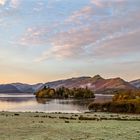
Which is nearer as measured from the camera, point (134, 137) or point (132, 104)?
point (134, 137)

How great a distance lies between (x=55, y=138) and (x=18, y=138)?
10.0 ft

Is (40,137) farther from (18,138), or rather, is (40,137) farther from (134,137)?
(134,137)

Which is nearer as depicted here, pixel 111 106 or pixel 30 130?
pixel 30 130

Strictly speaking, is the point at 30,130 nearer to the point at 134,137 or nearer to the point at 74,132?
the point at 74,132

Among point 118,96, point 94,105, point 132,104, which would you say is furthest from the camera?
point 118,96

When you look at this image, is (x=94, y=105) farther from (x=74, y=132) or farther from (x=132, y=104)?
(x=74, y=132)

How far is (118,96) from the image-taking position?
119250 millimetres

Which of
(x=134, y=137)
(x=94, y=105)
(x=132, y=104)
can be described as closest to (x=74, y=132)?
(x=134, y=137)

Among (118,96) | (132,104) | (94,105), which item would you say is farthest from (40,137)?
(118,96)

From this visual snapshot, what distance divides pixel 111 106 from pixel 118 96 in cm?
2824

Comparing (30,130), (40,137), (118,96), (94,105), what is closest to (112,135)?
(40,137)

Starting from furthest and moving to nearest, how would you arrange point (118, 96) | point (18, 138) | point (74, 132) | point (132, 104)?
point (118, 96) < point (132, 104) < point (74, 132) < point (18, 138)

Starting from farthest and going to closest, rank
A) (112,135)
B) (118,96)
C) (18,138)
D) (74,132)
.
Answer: (118,96)
(74,132)
(112,135)
(18,138)

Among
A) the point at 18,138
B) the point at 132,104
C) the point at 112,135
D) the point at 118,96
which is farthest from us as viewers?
the point at 118,96
